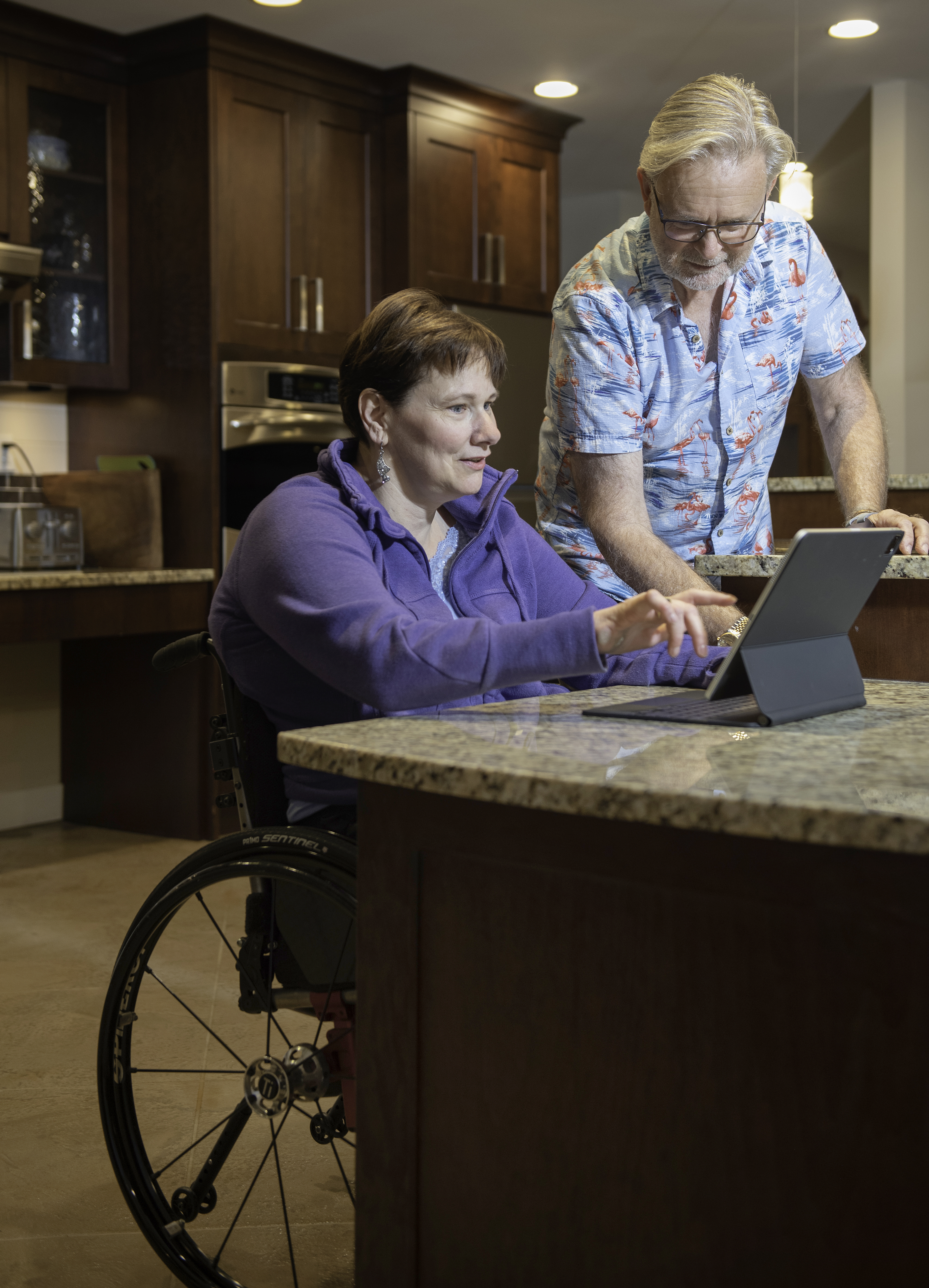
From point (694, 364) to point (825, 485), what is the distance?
1.40m

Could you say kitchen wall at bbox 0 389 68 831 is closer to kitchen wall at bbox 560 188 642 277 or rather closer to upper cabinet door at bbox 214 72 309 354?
upper cabinet door at bbox 214 72 309 354

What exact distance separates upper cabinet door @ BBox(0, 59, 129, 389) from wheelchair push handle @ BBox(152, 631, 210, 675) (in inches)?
102

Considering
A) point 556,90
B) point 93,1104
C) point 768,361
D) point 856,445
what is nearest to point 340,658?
point 768,361

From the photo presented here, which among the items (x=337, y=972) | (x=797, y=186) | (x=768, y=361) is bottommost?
(x=337, y=972)

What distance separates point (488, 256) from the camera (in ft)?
15.5

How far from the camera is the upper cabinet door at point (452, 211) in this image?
4.48 metres

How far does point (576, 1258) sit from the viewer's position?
103cm

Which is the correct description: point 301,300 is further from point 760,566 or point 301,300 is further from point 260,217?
point 760,566

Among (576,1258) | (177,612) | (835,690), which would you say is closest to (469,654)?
(835,690)

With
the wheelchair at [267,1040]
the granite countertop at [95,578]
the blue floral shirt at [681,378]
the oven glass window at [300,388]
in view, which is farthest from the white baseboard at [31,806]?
the blue floral shirt at [681,378]

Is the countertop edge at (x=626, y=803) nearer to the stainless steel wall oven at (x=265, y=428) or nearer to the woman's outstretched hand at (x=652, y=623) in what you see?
the woman's outstretched hand at (x=652, y=623)

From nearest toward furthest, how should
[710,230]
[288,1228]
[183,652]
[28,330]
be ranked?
[288,1228] < [183,652] < [710,230] < [28,330]

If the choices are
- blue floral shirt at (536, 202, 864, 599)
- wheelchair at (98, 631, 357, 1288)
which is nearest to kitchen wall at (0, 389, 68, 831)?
wheelchair at (98, 631, 357, 1288)

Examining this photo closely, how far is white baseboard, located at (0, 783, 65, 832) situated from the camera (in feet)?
13.8
